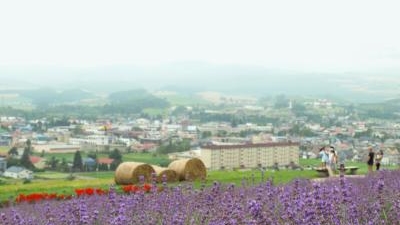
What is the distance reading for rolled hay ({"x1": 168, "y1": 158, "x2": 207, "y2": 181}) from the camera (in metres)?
23.9

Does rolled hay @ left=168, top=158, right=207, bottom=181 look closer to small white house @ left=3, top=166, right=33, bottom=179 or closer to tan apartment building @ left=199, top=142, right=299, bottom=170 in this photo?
small white house @ left=3, top=166, right=33, bottom=179

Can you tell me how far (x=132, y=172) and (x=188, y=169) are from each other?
2.21m

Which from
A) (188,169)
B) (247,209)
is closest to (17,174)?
(188,169)

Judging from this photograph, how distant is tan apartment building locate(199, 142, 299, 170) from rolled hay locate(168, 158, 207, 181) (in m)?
23.1

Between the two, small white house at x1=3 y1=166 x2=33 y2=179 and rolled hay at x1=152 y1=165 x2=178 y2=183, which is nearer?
rolled hay at x1=152 y1=165 x2=178 y2=183

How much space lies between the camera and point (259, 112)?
19025 centimetres

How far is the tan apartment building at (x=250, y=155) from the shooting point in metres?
50.2

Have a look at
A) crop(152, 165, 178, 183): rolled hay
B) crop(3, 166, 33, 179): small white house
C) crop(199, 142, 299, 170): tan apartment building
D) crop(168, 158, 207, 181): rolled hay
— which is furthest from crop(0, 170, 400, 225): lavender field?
crop(199, 142, 299, 170): tan apartment building

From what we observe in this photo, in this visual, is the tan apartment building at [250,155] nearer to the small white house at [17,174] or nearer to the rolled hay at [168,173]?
the small white house at [17,174]

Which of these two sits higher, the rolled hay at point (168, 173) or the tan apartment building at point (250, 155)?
the rolled hay at point (168, 173)

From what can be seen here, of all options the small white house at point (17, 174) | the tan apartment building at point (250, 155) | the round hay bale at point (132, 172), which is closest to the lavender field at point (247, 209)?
the round hay bale at point (132, 172)

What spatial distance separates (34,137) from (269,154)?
5418cm

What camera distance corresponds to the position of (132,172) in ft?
74.4

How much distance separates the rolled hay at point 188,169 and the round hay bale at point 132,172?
1145mm
